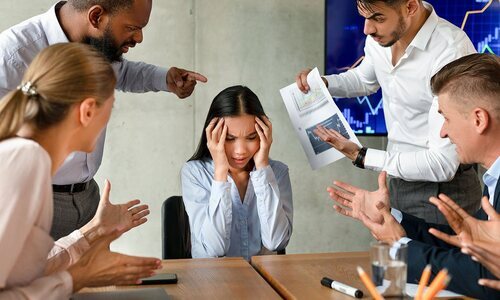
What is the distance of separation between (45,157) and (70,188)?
4.72 ft

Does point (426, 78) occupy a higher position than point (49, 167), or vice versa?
point (426, 78)

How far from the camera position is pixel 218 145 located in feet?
10.2

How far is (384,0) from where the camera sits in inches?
121

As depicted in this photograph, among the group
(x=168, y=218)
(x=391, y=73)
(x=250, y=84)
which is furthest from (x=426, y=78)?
(x=250, y=84)

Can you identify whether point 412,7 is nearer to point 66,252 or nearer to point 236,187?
point 236,187

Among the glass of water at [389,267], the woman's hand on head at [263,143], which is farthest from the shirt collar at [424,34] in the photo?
the glass of water at [389,267]

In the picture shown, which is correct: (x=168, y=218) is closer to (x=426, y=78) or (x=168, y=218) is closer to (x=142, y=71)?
(x=142, y=71)

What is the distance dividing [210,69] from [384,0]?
1.66 m

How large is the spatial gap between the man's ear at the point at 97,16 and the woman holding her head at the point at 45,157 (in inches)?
39.2

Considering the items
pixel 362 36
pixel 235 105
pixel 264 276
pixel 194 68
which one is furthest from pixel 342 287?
pixel 194 68

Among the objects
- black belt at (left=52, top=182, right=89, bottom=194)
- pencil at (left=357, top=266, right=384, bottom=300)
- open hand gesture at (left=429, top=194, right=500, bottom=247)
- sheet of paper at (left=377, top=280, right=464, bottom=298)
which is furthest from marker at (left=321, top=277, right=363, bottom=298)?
black belt at (left=52, top=182, right=89, bottom=194)

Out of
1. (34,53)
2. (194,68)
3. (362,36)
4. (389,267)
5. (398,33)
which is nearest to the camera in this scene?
(389,267)

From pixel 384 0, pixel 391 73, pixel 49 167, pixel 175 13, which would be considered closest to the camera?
pixel 49 167

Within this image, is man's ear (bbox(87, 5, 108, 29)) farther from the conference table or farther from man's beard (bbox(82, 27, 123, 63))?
the conference table
